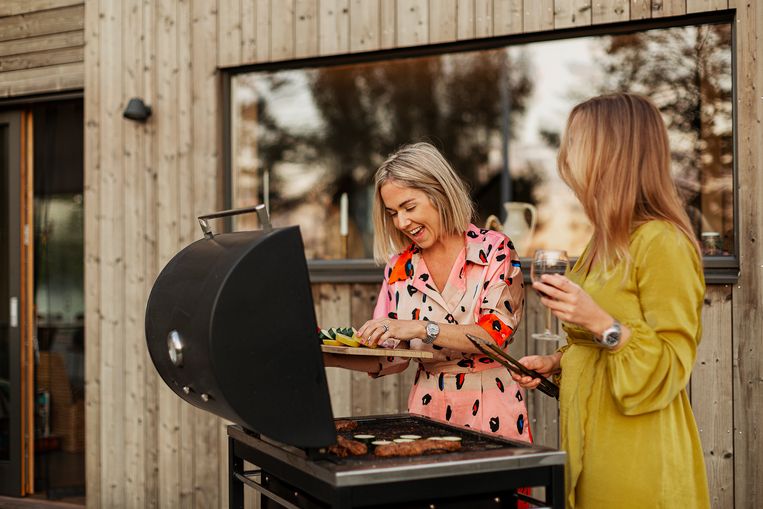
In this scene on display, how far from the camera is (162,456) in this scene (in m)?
4.85

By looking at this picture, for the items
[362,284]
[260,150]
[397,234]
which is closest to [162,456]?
[362,284]

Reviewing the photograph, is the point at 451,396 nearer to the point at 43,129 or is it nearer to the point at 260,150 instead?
the point at 260,150

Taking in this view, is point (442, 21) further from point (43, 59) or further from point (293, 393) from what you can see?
point (293, 393)

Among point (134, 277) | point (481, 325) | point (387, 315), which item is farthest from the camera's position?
point (134, 277)

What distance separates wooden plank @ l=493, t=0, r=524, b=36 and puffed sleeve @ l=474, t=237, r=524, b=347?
173 centimetres

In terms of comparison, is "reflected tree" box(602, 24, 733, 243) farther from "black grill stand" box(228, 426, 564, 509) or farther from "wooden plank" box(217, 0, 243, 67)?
"black grill stand" box(228, 426, 564, 509)

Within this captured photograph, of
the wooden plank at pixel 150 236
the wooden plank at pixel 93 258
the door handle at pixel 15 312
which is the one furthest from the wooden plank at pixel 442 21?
the door handle at pixel 15 312

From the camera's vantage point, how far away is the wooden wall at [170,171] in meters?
4.32

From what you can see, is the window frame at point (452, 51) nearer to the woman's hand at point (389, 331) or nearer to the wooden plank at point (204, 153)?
the wooden plank at point (204, 153)

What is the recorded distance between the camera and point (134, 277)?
4.94 meters

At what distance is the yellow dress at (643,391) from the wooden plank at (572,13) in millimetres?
2218

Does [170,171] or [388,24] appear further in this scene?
[170,171]

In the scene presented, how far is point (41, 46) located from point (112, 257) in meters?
1.32

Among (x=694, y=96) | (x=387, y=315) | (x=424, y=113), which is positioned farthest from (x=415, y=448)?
(x=424, y=113)
